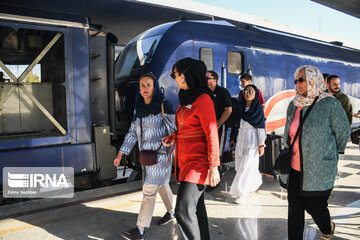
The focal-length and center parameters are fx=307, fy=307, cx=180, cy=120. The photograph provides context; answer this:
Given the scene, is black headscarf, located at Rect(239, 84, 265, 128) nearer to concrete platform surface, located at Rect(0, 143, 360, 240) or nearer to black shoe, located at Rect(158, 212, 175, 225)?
concrete platform surface, located at Rect(0, 143, 360, 240)

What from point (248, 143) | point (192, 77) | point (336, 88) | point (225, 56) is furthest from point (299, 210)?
point (225, 56)

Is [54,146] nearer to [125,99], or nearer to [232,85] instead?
[125,99]

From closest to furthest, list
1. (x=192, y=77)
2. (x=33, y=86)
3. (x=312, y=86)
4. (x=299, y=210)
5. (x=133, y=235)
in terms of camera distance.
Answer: (x=192, y=77)
(x=312, y=86)
(x=299, y=210)
(x=133, y=235)
(x=33, y=86)

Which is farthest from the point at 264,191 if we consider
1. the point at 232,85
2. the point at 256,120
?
the point at 232,85

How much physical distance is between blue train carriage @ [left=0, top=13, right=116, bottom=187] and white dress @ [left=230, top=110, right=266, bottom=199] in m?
1.89

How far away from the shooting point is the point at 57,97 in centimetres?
465

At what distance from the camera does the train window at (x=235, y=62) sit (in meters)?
6.15

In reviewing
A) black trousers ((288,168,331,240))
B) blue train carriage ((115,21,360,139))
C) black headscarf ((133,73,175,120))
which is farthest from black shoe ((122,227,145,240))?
blue train carriage ((115,21,360,139))

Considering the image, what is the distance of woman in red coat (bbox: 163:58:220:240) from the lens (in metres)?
2.47

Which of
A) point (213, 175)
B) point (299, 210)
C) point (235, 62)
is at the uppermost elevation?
point (235, 62)

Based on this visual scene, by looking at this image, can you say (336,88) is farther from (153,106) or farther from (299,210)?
(153,106)

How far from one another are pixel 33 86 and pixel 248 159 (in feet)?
11.1

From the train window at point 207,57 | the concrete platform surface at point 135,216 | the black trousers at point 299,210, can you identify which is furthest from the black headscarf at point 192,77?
the train window at point 207,57

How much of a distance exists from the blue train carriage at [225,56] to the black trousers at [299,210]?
2984 millimetres
